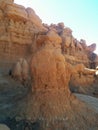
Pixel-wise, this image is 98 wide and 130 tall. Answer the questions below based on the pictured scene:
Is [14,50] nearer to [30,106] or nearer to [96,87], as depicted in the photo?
[96,87]

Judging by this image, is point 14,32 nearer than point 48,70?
No

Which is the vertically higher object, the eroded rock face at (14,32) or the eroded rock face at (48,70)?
the eroded rock face at (14,32)

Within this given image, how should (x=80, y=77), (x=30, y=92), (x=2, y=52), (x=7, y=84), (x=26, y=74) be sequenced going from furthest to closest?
(x=80, y=77), (x=2, y=52), (x=26, y=74), (x=7, y=84), (x=30, y=92)

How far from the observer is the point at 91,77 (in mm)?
22266

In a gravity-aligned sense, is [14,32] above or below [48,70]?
above

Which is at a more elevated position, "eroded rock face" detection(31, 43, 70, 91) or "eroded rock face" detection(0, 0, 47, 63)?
"eroded rock face" detection(0, 0, 47, 63)

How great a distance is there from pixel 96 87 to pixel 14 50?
21.6 ft

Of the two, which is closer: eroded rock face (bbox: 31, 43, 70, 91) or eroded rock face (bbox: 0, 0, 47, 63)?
eroded rock face (bbox: 31, 43, 70, 91)

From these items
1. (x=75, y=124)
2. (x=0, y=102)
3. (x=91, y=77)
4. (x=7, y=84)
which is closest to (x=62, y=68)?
(x=75, y=124)

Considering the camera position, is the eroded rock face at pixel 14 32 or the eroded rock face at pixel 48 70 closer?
the eroded rock face at pixel 48 70

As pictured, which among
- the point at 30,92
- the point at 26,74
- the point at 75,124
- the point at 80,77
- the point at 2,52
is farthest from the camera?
the point at 80,77

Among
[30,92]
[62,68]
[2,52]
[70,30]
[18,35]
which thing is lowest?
[30,92]

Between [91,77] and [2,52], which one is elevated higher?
[2,52]

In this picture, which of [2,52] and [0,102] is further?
[2,52]
